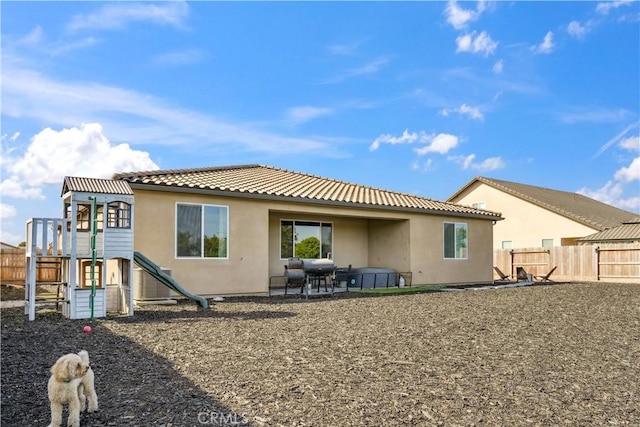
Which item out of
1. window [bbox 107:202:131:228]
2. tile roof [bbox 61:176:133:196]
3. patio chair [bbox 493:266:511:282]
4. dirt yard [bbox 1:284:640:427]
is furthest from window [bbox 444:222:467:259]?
tile roof [bbox 61:176:133:196]

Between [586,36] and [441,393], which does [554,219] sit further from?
[441,393]

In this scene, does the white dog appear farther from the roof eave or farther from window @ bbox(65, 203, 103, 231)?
the roof eave

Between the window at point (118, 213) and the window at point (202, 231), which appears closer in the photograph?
the window at point (118, 213)

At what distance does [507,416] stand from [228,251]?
33.5 feet

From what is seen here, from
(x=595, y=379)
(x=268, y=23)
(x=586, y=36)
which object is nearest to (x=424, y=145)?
(x=586, y=36)

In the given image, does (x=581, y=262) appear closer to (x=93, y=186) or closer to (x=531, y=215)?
(x=531, y=215)

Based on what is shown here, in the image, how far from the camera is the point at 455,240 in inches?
767

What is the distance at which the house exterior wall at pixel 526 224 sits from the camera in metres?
30.0

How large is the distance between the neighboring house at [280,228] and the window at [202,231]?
1.0 inches

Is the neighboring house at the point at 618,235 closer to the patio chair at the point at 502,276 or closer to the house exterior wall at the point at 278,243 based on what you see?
the patio chair at the point at 502,276

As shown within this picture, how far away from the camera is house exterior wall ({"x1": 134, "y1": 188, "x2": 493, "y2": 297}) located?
12445 millimetres

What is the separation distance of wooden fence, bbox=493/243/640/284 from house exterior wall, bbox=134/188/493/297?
6.62 meters

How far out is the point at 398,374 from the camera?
5281mm

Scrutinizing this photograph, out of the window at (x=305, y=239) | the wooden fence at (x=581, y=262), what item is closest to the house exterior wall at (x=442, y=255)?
the window at (x=305, y=239)
